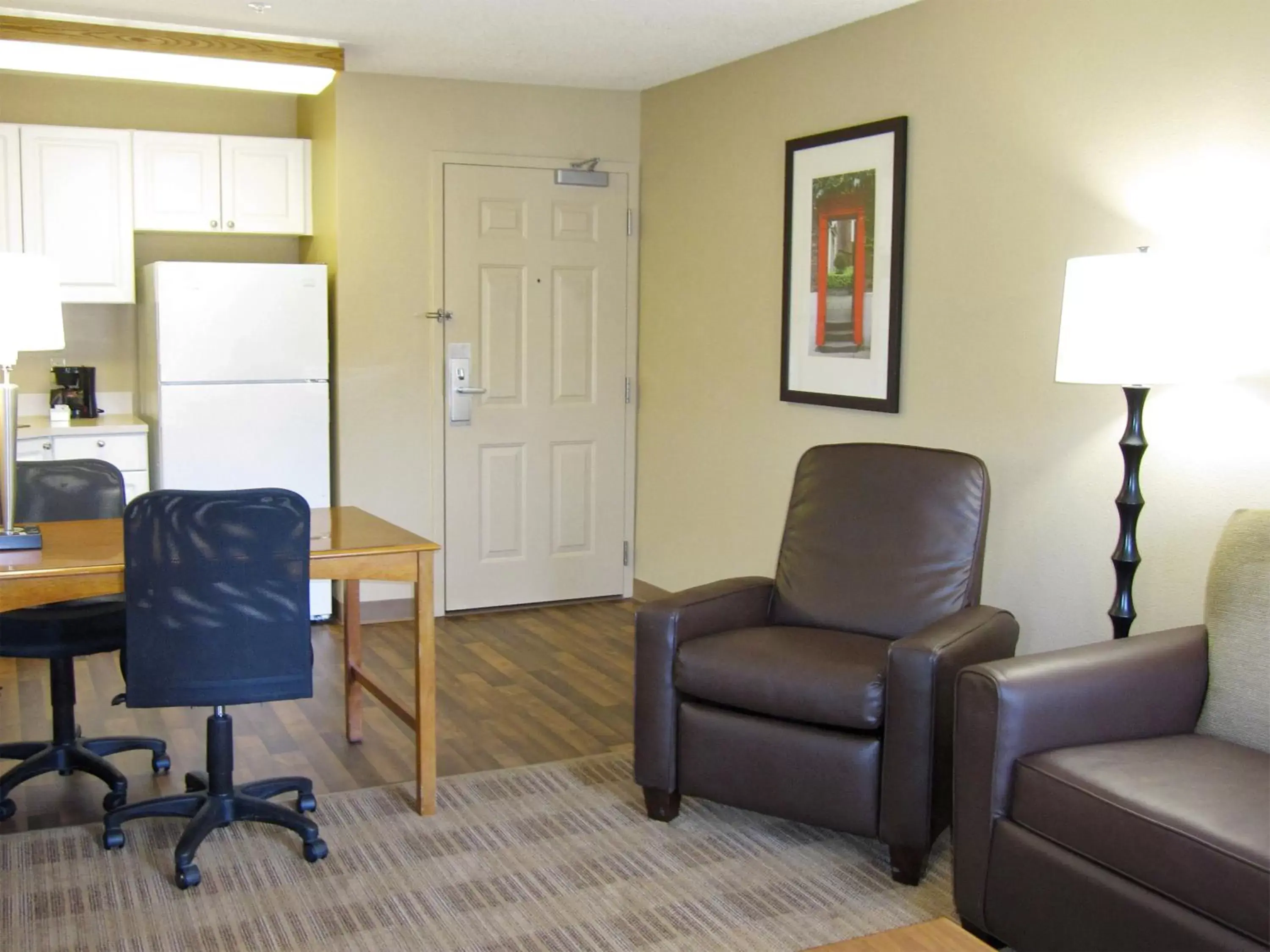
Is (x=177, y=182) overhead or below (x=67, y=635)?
overhead

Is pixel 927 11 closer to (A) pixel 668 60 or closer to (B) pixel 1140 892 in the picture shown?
(A) pixel 668 60

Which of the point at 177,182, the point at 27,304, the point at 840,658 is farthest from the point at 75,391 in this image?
the point at 840,658

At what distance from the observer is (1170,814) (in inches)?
89.4

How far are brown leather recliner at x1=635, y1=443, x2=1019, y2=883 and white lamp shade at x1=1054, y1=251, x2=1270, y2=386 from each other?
0.65m

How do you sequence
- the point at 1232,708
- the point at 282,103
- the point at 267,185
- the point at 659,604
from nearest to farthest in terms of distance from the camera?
1. the point at 1232,708
2. the point at 659,604
3. the point at 267,185
4. the point at 282,103

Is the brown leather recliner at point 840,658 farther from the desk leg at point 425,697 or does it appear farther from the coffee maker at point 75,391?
the coffee maker at point 75,391

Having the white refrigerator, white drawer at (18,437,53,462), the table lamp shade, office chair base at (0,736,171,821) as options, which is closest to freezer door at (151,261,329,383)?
the white refrigerator

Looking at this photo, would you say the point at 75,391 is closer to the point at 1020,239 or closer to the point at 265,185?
the point at 265,185

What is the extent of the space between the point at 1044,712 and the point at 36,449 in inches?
161

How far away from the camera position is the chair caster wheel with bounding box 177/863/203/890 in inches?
116

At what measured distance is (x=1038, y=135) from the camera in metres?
3.67

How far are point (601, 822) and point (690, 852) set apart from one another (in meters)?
0.29

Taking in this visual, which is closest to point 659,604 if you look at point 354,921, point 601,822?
point 601,822

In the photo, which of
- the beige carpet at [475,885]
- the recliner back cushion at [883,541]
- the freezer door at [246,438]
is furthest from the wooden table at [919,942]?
the freezer door at [246,438]
